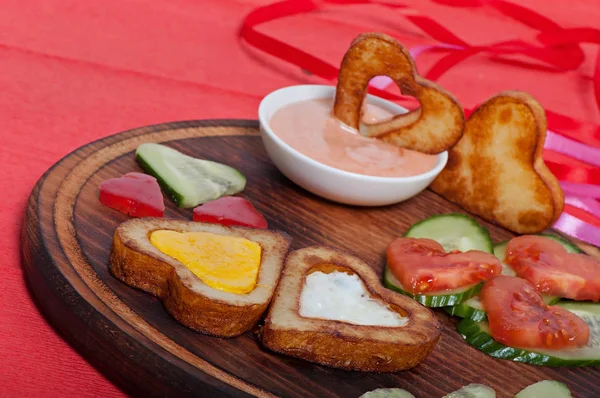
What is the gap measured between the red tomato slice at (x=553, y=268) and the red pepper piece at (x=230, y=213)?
0.97 meters

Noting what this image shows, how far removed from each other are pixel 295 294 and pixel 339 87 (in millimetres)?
1283

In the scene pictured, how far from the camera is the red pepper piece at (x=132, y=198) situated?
2975mm

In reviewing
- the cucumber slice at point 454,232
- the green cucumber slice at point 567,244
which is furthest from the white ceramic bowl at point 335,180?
the green cucumber slice at point 567,244

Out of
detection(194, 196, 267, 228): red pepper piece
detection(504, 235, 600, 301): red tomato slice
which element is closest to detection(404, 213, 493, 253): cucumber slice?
detection(504, 235, 600, 301): red tomato slice

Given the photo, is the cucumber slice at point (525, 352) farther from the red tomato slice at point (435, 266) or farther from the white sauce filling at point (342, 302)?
the white sauce filling at point (342, 302)

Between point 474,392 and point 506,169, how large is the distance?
4.63 ft

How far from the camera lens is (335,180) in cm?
327

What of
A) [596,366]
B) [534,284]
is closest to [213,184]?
[534,284]

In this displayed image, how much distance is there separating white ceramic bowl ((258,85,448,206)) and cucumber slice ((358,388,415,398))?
3.52 feet

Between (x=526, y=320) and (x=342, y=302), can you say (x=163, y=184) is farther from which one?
(x=526, y=320)

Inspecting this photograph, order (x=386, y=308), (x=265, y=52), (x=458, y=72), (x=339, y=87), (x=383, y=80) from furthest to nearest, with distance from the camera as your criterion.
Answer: (x=458, y=72)
(x=265, y=52)
(x=383, y=80)
(x=339, y=87)
(x=386, y=308)

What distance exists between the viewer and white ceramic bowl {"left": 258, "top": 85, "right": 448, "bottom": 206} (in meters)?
3.26

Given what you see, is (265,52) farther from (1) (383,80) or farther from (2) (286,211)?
(2) (286,211)

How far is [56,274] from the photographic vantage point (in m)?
2.50
